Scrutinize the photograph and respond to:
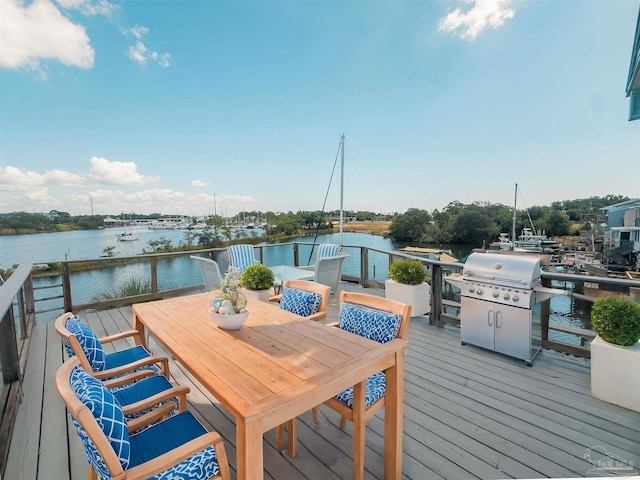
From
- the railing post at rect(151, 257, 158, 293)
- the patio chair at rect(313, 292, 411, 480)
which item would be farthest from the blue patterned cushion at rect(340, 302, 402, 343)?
the railing post at rect(151, 257, 158, 293)

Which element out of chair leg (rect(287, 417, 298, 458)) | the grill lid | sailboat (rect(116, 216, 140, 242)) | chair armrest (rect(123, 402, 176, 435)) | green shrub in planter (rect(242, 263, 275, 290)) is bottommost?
chair leg (rect(287, 417, 298, 458))

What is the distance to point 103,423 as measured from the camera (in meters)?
0.94

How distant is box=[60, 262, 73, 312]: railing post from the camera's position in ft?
14.5

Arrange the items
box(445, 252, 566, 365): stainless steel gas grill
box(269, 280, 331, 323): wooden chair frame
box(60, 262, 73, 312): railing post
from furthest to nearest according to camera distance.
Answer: box(60, 262, 73, 312): railing post → box(445, 252, 566, 365): stainless steel gas grill → box(269, 280, 331, 323): wooden chair frame

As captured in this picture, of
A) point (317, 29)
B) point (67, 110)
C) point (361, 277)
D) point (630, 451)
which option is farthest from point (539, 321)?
point (67, 110)

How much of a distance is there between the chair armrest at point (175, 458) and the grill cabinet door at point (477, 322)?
286 centimetres

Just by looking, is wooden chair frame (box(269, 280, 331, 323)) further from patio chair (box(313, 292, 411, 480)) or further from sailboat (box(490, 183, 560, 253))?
sailboat (box(490, 183, 560, 253))

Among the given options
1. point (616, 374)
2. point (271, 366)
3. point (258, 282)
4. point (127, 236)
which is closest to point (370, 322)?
point (271, 366)

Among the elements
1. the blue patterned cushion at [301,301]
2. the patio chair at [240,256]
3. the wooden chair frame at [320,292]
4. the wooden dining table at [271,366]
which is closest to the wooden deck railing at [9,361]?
the wooden dining table at [271,366]

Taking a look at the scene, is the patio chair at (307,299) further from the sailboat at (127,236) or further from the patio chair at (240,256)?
the sailboat at (127,236)

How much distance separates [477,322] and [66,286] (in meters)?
5.75

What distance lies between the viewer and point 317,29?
715 centimetres

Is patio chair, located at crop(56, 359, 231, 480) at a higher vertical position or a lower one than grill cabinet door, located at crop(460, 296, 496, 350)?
higher

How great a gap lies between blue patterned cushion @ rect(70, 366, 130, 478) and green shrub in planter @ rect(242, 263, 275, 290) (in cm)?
272
